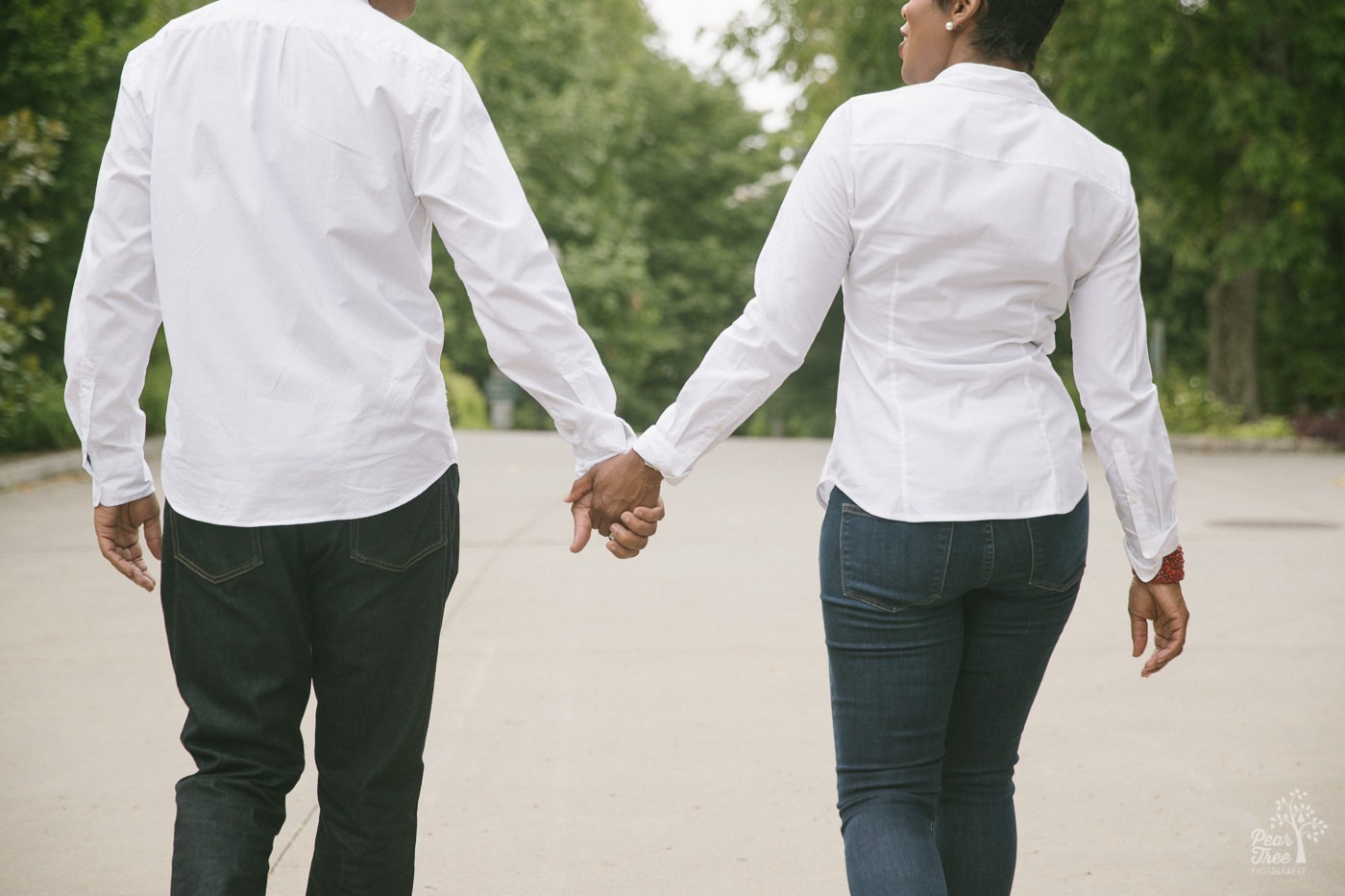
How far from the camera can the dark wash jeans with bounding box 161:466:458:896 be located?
7.88ft

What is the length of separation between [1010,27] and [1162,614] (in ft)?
3.42

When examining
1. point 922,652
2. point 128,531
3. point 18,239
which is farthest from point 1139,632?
point 18,239

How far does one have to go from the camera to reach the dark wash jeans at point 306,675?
2.40 meters

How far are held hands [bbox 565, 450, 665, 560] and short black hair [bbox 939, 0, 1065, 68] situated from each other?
2.95 ft

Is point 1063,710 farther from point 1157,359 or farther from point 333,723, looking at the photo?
point 1157,359

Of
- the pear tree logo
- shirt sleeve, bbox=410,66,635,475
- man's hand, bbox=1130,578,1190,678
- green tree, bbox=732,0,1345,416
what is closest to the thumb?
shirt sleeve, bbox=410,66,635,475

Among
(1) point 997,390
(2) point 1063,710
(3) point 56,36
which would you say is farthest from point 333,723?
(3) point 56,36

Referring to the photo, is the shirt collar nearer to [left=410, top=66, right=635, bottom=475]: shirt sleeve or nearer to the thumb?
[left=410, top=66, right=635, bottom=475]: shirt sleeve

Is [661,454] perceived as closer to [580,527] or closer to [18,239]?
[580,527]

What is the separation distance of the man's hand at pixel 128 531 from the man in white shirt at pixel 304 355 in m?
0.28

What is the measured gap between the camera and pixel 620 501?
278 centimetres

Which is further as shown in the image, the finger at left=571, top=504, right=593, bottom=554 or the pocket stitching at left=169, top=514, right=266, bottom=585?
the finger at left=571, top=504, right=593, bottom=554

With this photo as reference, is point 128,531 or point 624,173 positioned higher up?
point 128,531

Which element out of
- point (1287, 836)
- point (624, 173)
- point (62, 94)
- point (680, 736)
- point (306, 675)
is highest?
point (306, 675)
